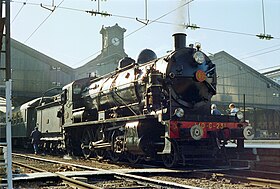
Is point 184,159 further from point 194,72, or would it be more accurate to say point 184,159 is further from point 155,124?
point 194,72

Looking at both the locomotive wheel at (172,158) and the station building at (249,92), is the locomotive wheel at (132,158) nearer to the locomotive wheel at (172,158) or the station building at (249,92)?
the locomotive wheel at (172,158)

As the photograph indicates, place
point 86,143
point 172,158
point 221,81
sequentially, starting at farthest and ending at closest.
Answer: point 221,81 → point 86,143 → point 172,158

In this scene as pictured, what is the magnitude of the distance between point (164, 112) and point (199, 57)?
2294 millimetres

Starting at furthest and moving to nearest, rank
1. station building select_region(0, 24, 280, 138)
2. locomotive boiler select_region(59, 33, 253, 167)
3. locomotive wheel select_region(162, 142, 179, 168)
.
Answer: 1. station building select_region(0, 24, 280, 138)
2. locomotive boiler select_region(59, 33, 253, 167)
3. locomotive wheel select_region(162, 142, 179, 168)

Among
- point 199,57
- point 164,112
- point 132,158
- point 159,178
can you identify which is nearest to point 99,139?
point 132,158

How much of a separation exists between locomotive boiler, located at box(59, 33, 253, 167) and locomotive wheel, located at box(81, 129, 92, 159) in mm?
1258

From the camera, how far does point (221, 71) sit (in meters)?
46.2

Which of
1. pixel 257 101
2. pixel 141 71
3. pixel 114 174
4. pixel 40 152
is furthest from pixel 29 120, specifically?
pixel 257 101

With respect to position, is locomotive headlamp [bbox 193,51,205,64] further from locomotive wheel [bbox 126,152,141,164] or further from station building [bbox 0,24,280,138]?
station building [bbox 0,24,280,138]

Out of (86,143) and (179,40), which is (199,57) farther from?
(86,143)

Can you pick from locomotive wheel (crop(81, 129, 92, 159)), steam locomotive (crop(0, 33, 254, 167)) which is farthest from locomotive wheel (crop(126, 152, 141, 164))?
locomotive wheel (crop(81, 129, 92, 159))

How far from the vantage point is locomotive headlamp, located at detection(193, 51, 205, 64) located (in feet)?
38.8

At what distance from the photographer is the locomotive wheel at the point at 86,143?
16.0m

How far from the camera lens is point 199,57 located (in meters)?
11.9
